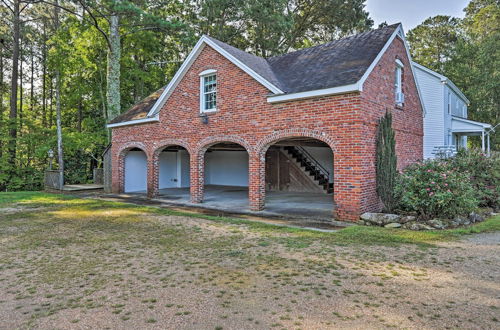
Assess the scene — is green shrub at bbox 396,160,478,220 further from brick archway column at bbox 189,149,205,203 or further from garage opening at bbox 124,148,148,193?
garage opening at bbox 124,148,148,193

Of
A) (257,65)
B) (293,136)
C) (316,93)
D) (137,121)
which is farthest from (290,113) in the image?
(137,121)

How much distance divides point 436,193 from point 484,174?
178 inches

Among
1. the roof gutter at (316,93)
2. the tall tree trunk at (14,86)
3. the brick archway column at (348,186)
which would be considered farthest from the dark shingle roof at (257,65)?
the tall tree trunk at (14,86)

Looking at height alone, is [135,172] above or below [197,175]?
above

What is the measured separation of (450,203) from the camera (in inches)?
325

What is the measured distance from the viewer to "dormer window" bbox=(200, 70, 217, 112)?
475 inches

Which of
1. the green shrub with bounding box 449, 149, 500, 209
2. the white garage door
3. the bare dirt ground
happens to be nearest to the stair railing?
the green shrub with bounding box 449, 149, 500, 209

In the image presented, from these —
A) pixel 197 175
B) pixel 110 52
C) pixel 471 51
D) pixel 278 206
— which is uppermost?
pixel 471 51

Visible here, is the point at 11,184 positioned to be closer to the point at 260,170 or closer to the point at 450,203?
the point at 260,170

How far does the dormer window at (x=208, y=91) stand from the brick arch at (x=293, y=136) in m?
2.76

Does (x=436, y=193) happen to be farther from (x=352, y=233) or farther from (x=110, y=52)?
(x=110, y=52)

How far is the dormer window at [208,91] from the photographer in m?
12.1

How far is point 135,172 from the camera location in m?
17.2

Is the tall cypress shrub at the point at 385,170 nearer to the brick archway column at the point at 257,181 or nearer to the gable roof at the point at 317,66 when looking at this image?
the gable roof at the point at 317,66
